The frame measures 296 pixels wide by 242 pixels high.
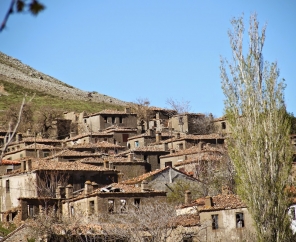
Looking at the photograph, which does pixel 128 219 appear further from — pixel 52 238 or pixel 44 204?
pixel 44 204

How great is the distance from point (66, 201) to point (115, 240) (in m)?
8.89

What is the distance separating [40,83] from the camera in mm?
142125

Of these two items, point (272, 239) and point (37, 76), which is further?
point (37, 76)

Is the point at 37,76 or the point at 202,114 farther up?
the point at 37,76

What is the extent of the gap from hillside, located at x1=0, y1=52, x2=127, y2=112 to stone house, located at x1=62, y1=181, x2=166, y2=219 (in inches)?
2388

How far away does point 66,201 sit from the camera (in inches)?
1694

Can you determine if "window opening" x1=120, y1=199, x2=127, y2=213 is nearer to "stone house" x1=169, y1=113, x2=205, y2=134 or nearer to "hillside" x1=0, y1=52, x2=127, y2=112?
"stone house" x1=169, y1=113, x2=205, y2=134

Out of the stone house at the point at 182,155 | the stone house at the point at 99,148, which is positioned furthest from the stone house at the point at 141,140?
the stone house at the point at 182,155

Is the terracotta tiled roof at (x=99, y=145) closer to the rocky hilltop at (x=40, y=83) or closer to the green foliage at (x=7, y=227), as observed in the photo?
the green foliage at (x=7, y=227)

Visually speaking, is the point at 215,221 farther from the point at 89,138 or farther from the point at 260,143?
the point at 89,138

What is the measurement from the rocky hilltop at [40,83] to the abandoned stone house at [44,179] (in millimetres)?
75038

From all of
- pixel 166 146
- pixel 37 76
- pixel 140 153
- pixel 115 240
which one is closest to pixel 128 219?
pixel 115 240

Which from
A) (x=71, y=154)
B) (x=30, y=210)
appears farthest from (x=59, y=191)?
(x=71, y=154)

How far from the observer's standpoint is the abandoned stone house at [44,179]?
47406 millimetres
